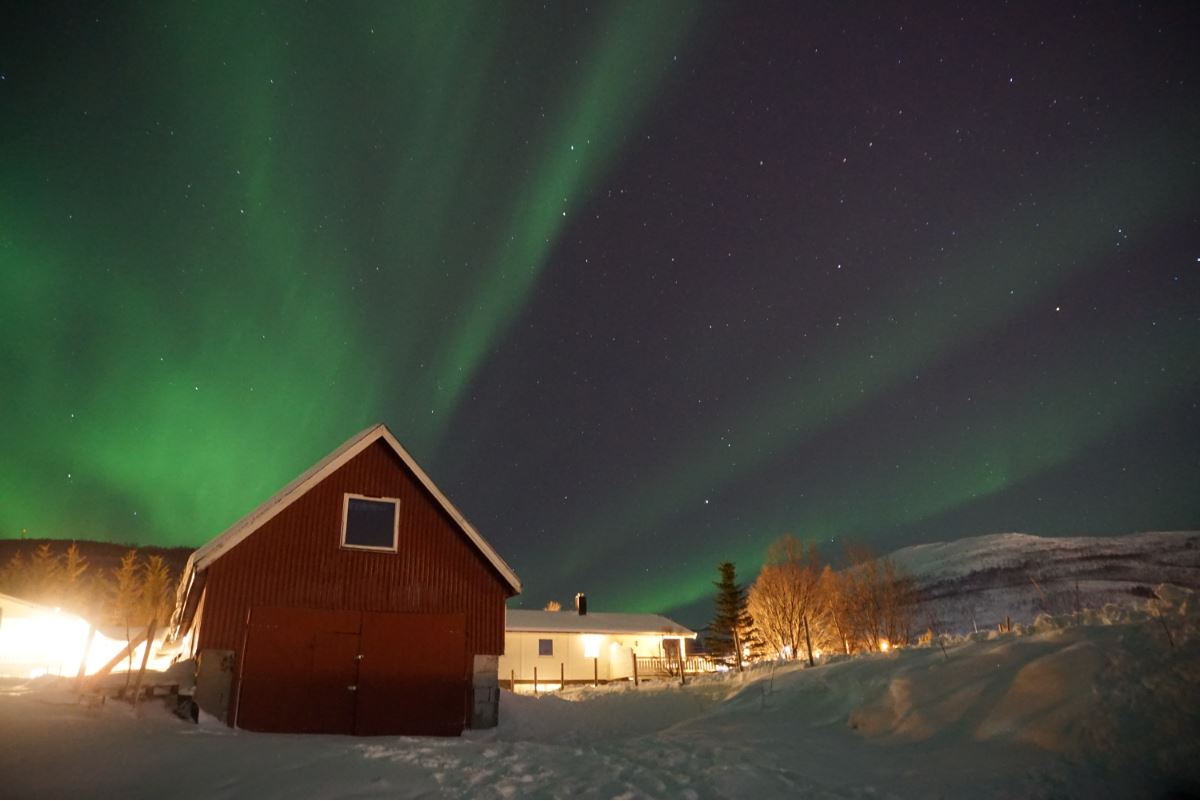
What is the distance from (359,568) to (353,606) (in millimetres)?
974

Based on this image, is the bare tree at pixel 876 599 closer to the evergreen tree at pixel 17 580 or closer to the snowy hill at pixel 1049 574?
the snowy hill at pixel 1049 574

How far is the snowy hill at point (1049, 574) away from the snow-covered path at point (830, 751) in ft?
285

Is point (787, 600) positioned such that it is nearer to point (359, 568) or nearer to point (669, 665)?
point (669, 665)

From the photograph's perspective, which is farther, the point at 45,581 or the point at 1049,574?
the point at 1049,574

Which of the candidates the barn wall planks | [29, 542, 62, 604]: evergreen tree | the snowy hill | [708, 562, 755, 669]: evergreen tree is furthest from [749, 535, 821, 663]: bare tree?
[29, 542, 62, 604]: evergreen tree

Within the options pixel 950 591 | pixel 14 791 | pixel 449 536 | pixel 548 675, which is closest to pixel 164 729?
pixel 14 791

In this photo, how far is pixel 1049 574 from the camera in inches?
4796

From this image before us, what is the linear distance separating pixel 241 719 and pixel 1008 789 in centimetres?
1565

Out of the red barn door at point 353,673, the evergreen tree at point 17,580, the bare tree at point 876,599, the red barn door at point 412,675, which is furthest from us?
the evergreen tree at point 17,580

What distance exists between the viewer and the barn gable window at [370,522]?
731 inches

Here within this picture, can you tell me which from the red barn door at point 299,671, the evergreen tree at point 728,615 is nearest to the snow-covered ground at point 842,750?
the red barn door at point 299,671

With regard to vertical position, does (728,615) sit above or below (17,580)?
below

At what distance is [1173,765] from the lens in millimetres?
8547

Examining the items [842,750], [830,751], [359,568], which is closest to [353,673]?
[359,568]
